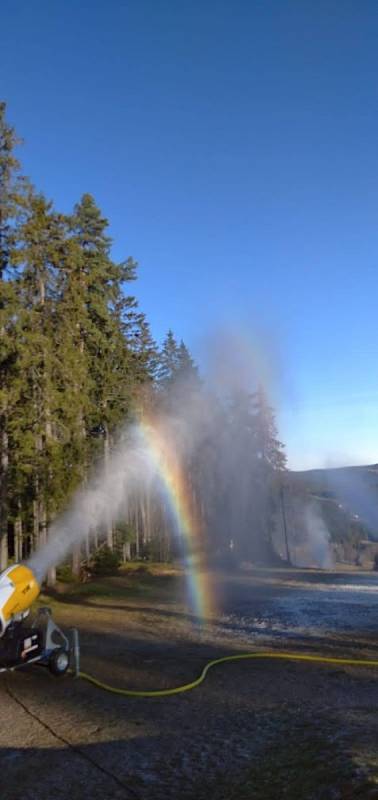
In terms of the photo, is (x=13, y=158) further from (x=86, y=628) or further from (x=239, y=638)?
(x=239, y=638)

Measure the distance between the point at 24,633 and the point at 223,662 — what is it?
12.4 feet

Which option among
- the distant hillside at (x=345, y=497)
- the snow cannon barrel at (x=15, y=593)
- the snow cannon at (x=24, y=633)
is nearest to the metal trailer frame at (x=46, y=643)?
the snow cannon at (x=24, y=633)

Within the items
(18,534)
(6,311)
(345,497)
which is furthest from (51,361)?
(345,497)

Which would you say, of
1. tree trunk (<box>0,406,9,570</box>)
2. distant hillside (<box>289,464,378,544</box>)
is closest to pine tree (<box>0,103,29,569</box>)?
tree trunk (<box>0,406,9,570</box>)

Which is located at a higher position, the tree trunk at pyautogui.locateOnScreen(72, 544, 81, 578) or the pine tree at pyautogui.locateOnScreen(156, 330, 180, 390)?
the pine tree at pyautogui.locateOnScreen(156, 330, 180, 390)

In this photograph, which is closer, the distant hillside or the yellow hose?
the yellow hose

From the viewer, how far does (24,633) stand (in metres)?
8.38

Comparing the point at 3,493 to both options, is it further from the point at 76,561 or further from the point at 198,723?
the point at 198,723

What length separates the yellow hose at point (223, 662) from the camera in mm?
8133

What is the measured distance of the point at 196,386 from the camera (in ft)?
171

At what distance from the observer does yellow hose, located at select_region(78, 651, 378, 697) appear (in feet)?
26.7

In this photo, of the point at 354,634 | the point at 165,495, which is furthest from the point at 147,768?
the point at 165,495

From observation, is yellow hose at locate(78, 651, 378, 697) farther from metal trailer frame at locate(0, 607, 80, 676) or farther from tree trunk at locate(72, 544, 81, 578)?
tree trunk at locate(72, 544, 81, 578)

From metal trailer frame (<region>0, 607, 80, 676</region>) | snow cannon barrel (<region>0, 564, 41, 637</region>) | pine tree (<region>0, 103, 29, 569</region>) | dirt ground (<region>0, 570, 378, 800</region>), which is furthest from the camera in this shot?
pine tree (<region>0, 103, 29, 569</region>)
